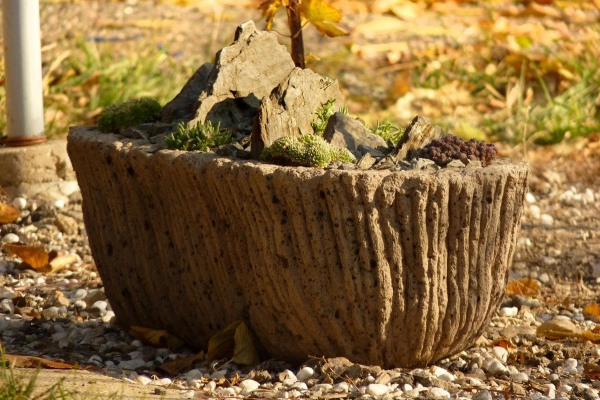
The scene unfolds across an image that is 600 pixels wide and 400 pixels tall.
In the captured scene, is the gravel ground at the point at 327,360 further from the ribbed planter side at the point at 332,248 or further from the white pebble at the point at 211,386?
the ribbed planter side at the point at 332,248

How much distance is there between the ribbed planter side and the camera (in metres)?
2.98

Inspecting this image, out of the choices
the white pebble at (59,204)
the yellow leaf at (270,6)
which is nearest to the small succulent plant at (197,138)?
the yellow leaf at (270,6)

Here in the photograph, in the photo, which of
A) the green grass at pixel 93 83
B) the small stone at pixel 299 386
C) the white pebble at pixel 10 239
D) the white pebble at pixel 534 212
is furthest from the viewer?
the green grass at pixel 93 83

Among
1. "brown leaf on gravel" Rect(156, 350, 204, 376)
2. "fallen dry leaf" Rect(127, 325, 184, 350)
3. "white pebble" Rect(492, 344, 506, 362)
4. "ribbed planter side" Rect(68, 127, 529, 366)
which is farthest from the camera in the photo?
"fallen dry leaf" Rect(127, 325, 184, 350)

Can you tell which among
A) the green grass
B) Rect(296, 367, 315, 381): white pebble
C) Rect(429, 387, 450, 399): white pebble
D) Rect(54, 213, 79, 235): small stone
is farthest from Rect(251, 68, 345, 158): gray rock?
the green grass

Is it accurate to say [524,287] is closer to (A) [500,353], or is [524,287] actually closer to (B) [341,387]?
(A) [500,353]

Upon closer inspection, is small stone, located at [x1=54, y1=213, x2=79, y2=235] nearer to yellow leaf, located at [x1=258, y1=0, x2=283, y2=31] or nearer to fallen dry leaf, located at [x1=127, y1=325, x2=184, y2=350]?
fallen dry leaf, located at [x1=127, y1=325, x2=184, y2=350]

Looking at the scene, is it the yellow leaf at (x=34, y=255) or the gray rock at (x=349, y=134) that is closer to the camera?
the gray rock at (x=349, y=134)

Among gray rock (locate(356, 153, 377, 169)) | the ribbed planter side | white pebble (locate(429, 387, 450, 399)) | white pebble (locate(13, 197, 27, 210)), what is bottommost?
white pebble (locate(429, 387, 450, 399))

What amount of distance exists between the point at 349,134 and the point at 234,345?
0.86m

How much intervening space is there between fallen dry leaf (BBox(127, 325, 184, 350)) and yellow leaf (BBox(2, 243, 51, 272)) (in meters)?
1.08

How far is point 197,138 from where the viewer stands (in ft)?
11.2

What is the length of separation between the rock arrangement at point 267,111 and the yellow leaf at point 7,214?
1678mm

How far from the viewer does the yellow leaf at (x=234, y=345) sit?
332 cm
